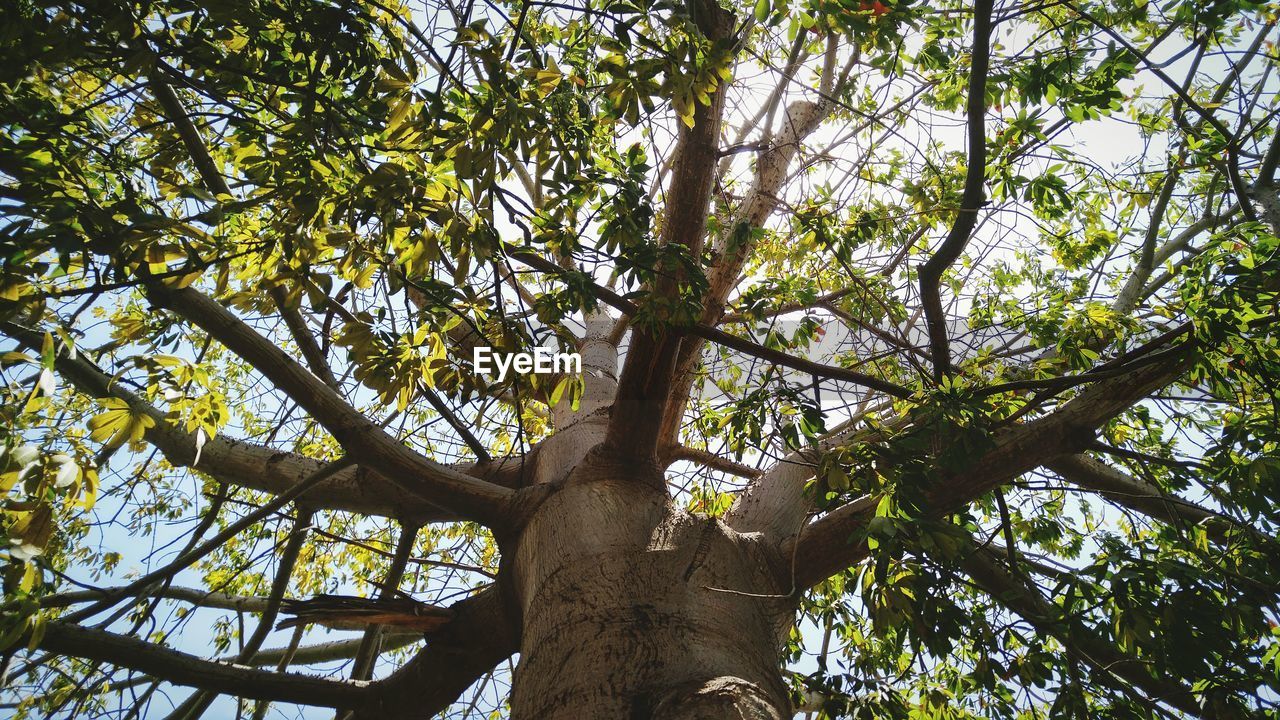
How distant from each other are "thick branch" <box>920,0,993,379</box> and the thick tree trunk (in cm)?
91

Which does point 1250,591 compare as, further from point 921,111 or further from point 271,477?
point 271,477

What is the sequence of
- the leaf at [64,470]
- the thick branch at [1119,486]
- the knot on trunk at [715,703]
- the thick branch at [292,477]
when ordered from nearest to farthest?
the leaf at [64,470] → the knot on trunk at [715,703] → the thick branch at [1119,486] → the thick branch at [292,477]

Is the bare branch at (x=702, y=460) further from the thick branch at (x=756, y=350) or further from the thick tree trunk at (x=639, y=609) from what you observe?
the thick branch at (x=756, y=350)

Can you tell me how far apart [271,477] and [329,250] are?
1464mm

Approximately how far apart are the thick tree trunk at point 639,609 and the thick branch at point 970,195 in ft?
2.97

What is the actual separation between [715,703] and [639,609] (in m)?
0.36

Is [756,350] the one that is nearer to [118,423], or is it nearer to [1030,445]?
[1030,445]

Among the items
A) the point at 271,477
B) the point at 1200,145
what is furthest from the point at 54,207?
the point at 1200,145

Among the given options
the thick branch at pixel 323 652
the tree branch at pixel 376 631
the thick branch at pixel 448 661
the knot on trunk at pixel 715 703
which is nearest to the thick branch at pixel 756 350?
the knot on trunk at pixel 715 703

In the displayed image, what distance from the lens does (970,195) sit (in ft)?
6.10

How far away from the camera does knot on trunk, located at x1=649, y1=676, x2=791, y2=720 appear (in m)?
1.41

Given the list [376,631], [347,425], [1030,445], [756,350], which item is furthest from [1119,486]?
[376,631]

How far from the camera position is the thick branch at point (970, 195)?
160 cm

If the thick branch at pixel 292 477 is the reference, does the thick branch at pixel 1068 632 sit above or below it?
below
